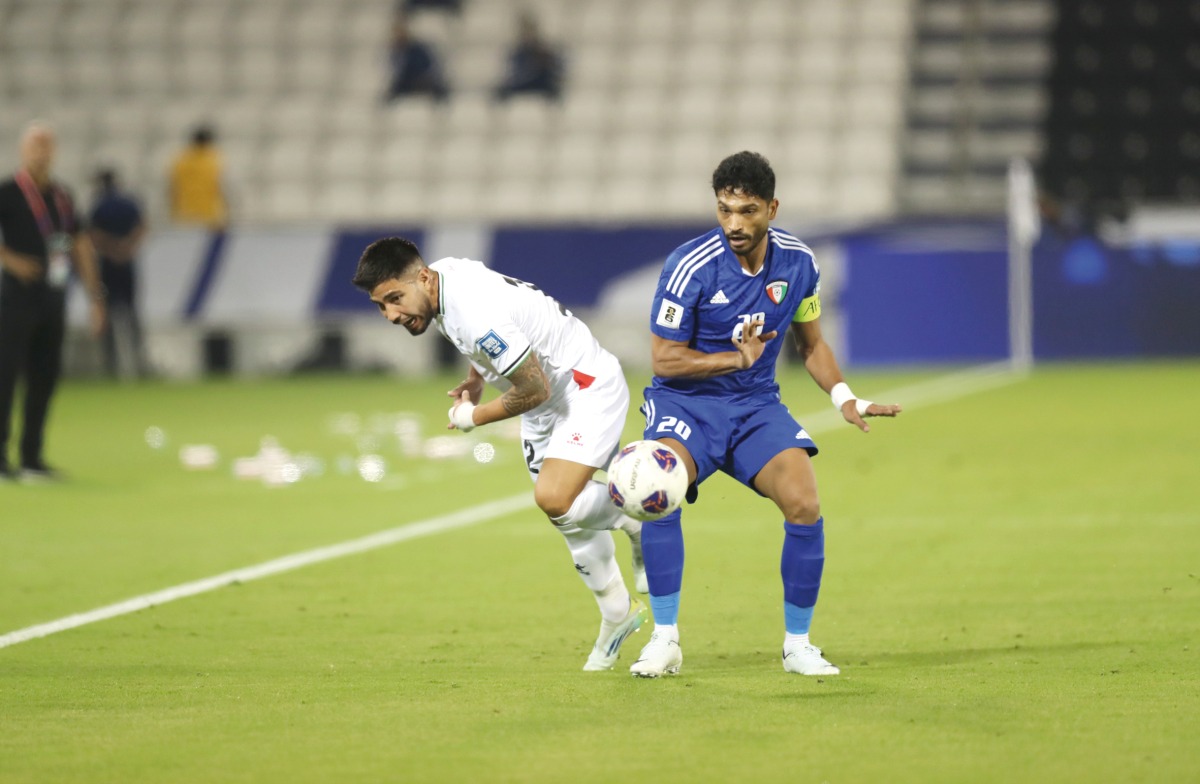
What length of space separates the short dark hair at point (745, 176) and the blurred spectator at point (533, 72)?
22.3 meters

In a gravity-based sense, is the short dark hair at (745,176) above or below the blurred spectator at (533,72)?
above

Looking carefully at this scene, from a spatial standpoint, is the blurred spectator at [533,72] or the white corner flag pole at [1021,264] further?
the blurred spectator at [533,72]

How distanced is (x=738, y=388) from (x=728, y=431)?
0.19 m

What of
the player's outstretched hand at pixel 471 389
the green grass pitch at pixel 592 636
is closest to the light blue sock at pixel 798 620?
the green grass pitch at pixel 592 636

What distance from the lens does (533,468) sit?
7109mm

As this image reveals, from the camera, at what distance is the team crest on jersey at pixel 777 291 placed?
261 inches

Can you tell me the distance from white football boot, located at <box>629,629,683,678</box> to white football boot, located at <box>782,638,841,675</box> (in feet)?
1.21

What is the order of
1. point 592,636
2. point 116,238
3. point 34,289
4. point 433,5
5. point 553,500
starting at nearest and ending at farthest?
point 553,500 < point 592,636 < point 34,289 < point 116,238 < point 433,5

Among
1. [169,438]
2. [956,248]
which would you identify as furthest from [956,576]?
[956,248]

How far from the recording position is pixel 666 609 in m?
6.52

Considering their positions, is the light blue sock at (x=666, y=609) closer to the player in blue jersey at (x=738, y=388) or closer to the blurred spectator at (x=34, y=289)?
the player in blue jersey at (x=738, y=388)

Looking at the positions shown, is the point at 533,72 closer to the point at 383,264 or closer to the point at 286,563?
the point at 286,563

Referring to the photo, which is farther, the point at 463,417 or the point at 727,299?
the point at 727,299

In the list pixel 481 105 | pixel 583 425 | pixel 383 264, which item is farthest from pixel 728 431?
pixel 481 105
